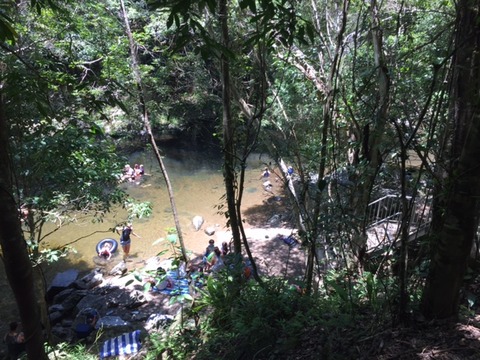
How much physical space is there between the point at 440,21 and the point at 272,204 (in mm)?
11079

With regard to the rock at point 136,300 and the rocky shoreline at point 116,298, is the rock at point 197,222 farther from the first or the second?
the rock at point 136,300

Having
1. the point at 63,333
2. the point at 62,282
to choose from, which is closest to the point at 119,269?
the point at 62,282

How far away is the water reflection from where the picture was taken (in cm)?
1276

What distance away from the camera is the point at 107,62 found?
6875 mm

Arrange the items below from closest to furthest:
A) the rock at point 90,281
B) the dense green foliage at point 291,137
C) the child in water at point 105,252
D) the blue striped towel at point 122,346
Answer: the dense green foliage at point 291,137 < the blue striped towel at point 122,346 < the rock at point 90,281 < the child in water at point 105,252

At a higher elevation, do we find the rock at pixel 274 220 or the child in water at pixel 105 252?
the child in water at pixel 105 252

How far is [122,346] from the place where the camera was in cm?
665

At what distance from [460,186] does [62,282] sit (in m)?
11.0

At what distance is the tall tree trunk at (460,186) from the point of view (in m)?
1.97

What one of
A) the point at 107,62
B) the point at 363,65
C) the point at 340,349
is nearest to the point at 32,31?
the point at 107,62

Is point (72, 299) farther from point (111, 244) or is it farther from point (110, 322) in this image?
point (111, 244)

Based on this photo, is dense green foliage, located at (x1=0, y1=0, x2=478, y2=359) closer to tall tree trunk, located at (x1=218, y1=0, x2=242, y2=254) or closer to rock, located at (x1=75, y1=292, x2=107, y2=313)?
tall tree trunk, located at (x1=218, y1=0, x2=242, y2=254)

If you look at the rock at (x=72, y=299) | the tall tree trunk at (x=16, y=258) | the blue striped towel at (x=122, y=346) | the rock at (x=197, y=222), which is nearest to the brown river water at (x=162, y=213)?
the rock at (x=197, y=222)

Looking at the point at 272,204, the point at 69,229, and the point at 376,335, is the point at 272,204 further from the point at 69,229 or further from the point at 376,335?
the point at 376,335
